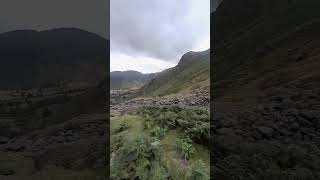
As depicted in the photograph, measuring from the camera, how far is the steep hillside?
11.2m

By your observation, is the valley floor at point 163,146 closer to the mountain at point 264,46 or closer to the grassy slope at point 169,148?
the grassy slope at point 169,148

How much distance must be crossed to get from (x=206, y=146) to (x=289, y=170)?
2.83 m

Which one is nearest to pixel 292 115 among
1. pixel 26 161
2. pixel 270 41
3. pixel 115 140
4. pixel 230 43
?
pixel 115 140

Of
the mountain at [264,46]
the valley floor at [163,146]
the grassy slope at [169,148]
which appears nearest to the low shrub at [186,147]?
the valley floor at [163,146]

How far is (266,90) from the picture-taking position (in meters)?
40.3

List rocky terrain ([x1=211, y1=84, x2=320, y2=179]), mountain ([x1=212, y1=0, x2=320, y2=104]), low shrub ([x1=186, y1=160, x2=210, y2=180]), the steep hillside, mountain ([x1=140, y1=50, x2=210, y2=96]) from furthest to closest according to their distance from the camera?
mountain ([x1=140, y1=50, x2=210, y2=96]) → mountain ([x1=212, y1=0, x2=320, y2=104]) → the steep hillside → rocky terrain ([x1=211, y1=84, x2=320, y2=179]) → low shrub ([x1=186, y1=160, x2=210, y2=180])

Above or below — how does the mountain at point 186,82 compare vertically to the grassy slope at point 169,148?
above

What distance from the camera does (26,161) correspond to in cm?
1495

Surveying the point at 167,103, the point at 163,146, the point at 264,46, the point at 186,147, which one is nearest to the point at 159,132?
the point at 163,146

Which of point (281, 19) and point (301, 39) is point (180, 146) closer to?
point (301, 39)

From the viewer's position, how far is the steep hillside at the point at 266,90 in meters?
11.2

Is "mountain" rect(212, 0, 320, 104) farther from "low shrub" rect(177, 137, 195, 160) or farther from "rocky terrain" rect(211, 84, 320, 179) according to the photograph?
"low shrub" rect(177, 137, 195, 160)

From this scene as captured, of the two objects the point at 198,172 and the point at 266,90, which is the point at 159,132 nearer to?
the point at 198,172

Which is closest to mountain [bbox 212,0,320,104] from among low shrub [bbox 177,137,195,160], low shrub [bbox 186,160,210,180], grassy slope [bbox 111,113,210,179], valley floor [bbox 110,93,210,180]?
valley floor [bbox 110,93,210,180]
